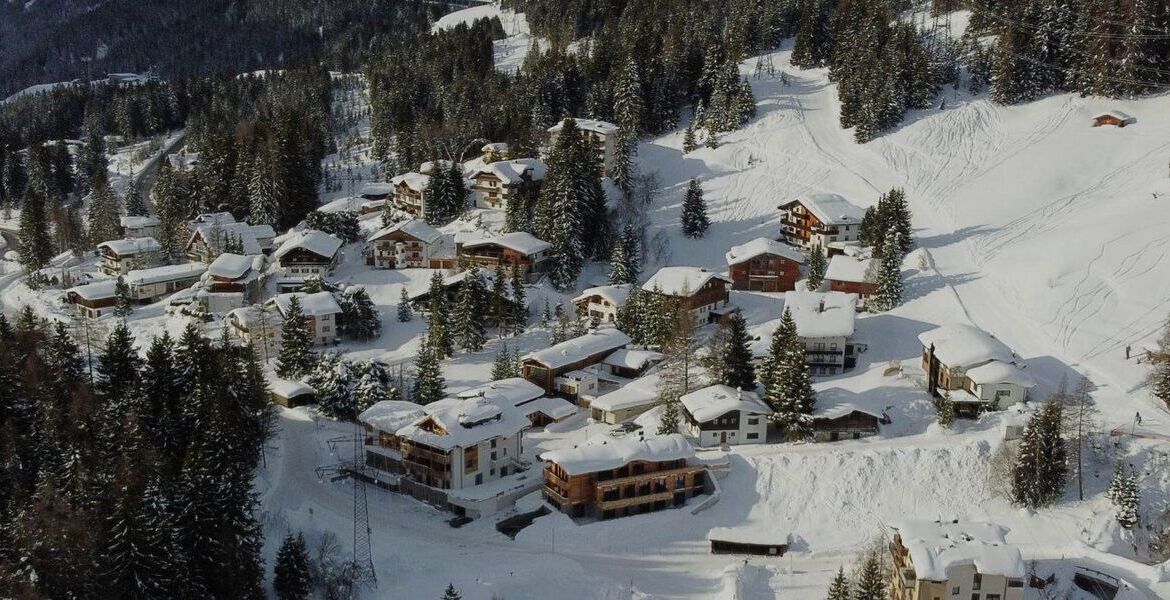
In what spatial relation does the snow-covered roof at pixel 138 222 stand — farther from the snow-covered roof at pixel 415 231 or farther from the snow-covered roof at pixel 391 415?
the snow-covered roof at pixel 391 415

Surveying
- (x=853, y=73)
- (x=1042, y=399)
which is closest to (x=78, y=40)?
(x=853, y=73)

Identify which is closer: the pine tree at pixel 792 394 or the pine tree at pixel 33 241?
the pine tree at pixel 792 394

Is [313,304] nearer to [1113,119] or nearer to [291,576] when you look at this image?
[291,576]

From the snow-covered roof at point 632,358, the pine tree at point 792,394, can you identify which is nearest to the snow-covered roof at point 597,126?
the snow-covered roof at point 632,358

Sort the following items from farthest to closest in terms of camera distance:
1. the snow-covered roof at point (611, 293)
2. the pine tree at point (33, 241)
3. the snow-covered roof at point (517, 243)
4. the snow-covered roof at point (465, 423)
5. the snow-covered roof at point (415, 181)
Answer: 1. the pine tree at point (33, 241)
2. the snow-covered roof at point (415, 181)
3. the snow-covered roof at point (517, 243)
4. the snow-covered roof at point (611, 293)
5. the snow-covered roof at point (465, 423)

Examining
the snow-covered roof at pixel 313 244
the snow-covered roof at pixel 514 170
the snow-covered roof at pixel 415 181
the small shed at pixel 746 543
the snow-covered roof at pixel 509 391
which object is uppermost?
the snow-covered roof at pixel 514 170

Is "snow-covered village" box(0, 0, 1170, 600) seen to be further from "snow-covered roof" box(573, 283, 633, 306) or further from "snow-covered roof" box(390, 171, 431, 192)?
"snow-covered roof" box(390, 171, 431, 192)

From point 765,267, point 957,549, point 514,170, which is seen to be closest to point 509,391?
point 765,267
